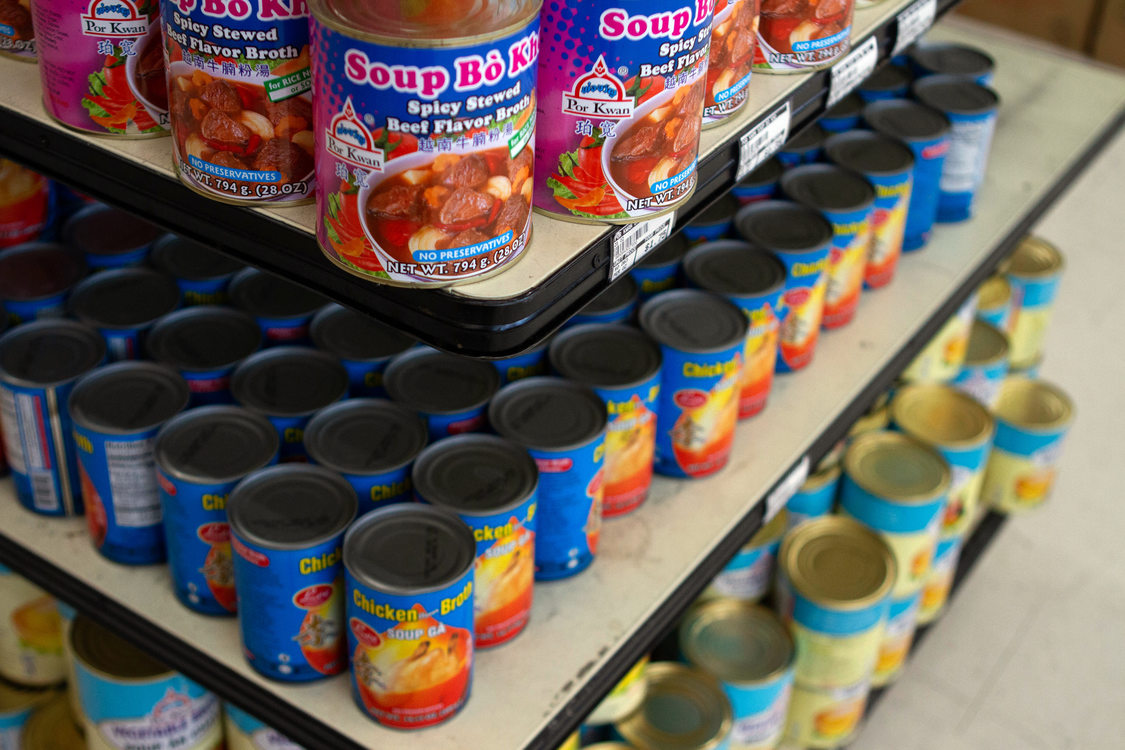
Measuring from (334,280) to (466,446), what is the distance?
0.39 meters

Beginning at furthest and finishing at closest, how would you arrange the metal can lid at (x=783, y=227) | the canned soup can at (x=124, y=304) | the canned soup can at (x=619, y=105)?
the metal can lid at (x=783, y=227) < the canned soup can at (x=124, y=304) < the canned soup can at (x=619, y=105)

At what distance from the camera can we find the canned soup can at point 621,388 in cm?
146

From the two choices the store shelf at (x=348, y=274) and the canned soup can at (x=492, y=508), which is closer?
the store shelf at (x=348, y=274)

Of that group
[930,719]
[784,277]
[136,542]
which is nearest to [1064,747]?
[930,719]

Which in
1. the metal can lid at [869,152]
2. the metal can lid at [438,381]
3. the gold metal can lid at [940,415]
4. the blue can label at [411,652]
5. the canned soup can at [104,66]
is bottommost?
the gold metal can lid at [940,415]

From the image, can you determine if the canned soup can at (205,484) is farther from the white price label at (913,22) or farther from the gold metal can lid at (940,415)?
the gold metal can lid at (940,415)

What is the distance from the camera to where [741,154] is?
1.26 m

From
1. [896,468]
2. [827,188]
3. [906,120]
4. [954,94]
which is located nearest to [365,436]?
[827,188]

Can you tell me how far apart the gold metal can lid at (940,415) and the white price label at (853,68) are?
0.87 meters

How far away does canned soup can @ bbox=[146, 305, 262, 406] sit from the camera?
1.49 m

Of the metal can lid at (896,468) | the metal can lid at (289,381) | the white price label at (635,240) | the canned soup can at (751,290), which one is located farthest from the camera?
the metal can lid at (896,468)

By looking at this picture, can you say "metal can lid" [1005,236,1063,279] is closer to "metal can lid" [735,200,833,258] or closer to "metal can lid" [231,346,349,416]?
"metal can lid" [735,200,833,258]

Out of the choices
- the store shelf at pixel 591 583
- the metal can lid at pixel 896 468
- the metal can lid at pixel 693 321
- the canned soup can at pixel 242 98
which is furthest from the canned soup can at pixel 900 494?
the canned soup can at pixel 242 98

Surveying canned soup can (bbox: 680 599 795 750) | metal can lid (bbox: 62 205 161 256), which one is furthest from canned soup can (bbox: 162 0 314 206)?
canned soup can (bbox: 680 599 795 750)
